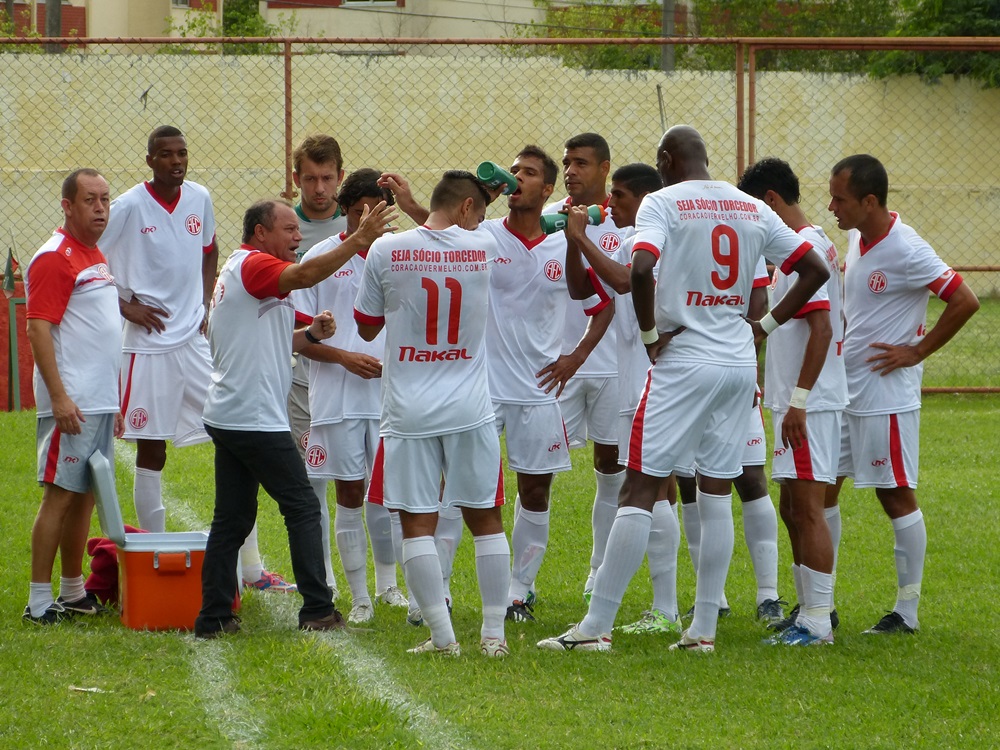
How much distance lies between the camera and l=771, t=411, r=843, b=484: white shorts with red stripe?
5969 millimetres

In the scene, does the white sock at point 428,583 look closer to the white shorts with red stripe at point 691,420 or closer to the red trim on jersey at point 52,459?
the white shorts with red stripe at point 691,420

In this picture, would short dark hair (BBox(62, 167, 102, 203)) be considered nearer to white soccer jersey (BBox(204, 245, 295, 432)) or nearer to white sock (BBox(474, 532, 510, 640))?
white soccer jersey (BBox(204, 245, 295, 432))

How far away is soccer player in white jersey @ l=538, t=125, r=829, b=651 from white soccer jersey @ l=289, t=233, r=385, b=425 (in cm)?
167

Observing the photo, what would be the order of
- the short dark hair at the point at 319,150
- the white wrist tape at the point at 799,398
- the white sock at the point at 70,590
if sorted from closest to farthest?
the white wrist tape at the point at 799,398
the white sock at the point at 70,590
the short dark hair at the point at 319,150

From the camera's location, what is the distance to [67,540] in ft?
20.8

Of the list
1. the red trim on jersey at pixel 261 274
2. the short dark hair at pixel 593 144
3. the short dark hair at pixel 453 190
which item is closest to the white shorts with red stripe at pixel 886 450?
the short dark hair at pixel 593 144

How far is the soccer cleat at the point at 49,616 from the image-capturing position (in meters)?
6.09

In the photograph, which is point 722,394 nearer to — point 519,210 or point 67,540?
point 519,210

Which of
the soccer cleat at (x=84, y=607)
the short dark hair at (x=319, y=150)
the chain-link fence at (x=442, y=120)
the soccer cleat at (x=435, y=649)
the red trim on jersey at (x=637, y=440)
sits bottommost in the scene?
the soccer cleat at (x=84, y=607)

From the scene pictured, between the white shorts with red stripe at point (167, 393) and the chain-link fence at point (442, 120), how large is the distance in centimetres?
1528

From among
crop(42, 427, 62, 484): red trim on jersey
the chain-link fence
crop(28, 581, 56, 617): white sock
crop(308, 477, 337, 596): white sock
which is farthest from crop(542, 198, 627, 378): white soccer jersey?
the chain-link fence

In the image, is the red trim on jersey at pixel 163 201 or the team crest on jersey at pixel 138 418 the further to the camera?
the red trim on jersey at pixel 163 201

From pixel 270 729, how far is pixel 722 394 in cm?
235

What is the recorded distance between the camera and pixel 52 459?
6105mm
